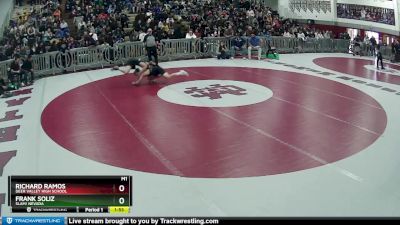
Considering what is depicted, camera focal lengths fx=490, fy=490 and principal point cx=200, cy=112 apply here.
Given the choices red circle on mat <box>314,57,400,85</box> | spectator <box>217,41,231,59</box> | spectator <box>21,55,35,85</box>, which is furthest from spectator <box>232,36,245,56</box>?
spectator <box>21,55,35,85</box>

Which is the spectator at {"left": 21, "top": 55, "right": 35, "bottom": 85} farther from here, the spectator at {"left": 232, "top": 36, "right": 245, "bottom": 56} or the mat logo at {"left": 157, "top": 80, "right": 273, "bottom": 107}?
the spectator at {"left": 232, "top": 36, "right": 245, "bottom": 56}

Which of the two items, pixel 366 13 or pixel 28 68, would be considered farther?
pixel 366 13

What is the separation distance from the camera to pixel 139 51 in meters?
22.3

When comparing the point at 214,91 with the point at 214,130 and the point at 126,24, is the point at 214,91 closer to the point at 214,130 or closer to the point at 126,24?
the point at 214,130

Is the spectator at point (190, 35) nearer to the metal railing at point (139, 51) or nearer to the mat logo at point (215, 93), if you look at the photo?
the metal railing at point (139, 51)

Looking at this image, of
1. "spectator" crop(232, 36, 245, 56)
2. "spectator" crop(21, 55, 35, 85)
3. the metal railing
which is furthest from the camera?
"spectator" crop(232, 36, 245, 56)

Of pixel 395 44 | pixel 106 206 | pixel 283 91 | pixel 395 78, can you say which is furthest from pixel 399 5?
pixel 106 206

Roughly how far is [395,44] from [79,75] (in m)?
15.1

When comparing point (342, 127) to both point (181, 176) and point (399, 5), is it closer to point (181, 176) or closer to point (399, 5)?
point (181, 176)

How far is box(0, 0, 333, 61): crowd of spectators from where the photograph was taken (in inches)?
823

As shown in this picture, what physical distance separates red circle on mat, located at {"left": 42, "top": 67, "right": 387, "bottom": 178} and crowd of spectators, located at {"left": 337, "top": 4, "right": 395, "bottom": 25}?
45.8 ft

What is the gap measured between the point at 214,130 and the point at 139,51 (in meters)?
11.6

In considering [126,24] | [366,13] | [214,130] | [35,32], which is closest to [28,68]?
[35,32]

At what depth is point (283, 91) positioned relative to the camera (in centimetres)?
1588
